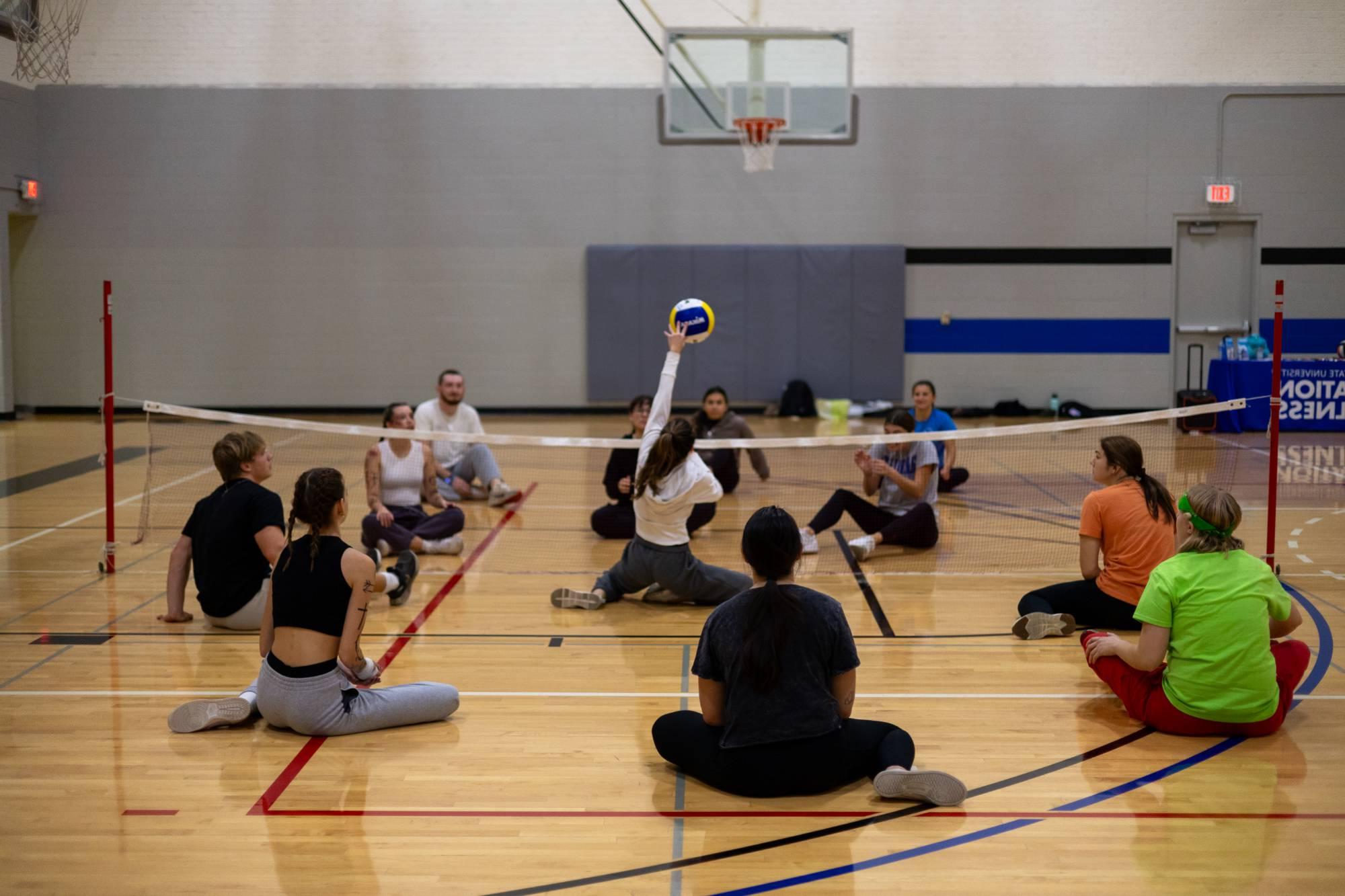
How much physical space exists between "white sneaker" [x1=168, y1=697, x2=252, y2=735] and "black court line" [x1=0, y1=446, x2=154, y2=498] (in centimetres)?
722

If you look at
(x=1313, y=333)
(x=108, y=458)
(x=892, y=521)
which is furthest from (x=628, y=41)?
(x=108, y=458)

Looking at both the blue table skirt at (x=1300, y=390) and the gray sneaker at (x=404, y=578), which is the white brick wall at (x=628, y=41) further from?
the gray sneaker at (x=404, y=578)

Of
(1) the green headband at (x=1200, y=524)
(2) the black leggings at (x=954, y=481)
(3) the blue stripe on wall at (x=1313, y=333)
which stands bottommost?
(2) the black leggings at (x=954, y=481)

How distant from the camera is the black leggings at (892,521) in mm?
9828

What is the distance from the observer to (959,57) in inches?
784

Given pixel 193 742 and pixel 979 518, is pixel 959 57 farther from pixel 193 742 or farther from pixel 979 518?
pixel 193 742

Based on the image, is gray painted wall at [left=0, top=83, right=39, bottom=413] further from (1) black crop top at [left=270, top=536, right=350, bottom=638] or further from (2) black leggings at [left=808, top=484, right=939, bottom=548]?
(1) black crop top at [left=270, top=536, right=350, bottom=638]

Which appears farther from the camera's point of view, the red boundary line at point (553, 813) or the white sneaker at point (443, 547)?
the white sneaker at point (443, 547)

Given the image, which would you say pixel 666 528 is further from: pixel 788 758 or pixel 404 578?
pixel 788 758

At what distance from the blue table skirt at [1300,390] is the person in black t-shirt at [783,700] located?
14.7 metres

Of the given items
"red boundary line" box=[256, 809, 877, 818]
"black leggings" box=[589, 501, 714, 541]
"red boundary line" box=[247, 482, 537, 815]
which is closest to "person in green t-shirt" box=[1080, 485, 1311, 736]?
"red boundary line" box=[256, 809, 877, 818]

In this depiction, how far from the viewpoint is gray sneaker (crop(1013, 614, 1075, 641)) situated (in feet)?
24.0

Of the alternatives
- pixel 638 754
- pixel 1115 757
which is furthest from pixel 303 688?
pixel 1115 757

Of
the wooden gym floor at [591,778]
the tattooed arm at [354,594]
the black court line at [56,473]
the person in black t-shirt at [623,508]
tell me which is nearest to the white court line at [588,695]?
the wooden gym floor at [591,778]
